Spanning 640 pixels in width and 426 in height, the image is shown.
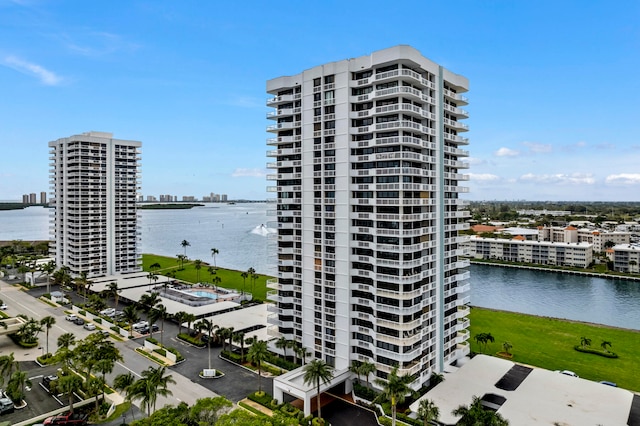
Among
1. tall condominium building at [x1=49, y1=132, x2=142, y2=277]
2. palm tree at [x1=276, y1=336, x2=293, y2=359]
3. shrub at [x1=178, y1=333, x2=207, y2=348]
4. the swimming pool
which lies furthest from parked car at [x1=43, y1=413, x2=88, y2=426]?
tall condominium building at [x1=49, y1=132, x2=142, y2=277]

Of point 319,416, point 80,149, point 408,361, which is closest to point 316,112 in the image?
point 408,361

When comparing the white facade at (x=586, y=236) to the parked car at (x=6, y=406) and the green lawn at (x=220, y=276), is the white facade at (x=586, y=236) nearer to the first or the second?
the green lawn at (x=220, y=276)

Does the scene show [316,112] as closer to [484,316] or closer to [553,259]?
[484,316]

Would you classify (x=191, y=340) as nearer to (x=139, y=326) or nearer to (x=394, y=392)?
(x=139, y=326)

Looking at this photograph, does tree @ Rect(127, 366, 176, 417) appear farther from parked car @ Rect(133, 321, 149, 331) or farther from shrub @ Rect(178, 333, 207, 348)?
parked car @ Rect(133, 321, 149, 331)

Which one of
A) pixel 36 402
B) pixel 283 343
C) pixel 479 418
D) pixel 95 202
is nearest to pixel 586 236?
pixel 283 343
